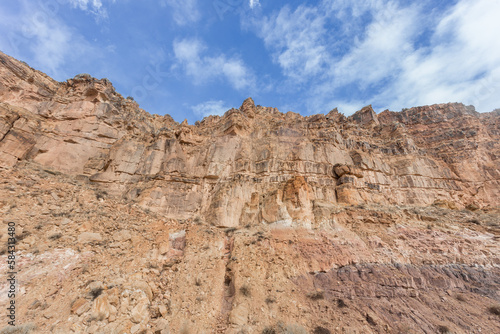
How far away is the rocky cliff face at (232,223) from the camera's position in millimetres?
10359

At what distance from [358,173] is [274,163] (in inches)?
397

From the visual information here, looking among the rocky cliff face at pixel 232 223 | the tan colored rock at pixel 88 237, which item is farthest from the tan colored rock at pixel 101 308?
the tan colored rock at pixel 88 237

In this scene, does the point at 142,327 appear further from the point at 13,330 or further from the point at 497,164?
the point at 497,164

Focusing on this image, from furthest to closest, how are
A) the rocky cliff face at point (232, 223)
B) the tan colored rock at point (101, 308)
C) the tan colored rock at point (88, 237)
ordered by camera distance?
the tan colored rock at point (88, 237)
the rocky cliff face at point (232, 223)
the tan colored rock at point (101, 308)

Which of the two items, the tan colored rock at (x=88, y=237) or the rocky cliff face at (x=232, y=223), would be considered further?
the tan colored rock at (x=88, y=237)

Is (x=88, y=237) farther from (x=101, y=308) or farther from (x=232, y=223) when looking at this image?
(x=232, y=223)

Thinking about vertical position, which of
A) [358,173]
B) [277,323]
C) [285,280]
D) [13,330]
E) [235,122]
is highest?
[235,122]

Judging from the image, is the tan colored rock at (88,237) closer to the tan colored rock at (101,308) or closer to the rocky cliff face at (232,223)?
the rocky cliff face at (232,223)

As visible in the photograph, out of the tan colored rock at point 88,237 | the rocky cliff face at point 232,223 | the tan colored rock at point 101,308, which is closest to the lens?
the tan colored rock at point 101,308

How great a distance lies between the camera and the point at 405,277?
42.5 feet

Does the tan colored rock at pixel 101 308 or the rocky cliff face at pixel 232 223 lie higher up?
the rocky cliff face at pixel 232 223

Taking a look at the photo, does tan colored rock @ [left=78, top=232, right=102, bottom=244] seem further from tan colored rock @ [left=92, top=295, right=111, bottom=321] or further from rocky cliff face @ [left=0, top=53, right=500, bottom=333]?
tan colored rock @ [left=92, top=295, right=111, bottom=321]

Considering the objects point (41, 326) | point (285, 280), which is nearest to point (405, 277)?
→ point (285, 280)

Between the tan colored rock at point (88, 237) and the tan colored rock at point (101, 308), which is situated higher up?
the tan colored rock at point (88, 237)
